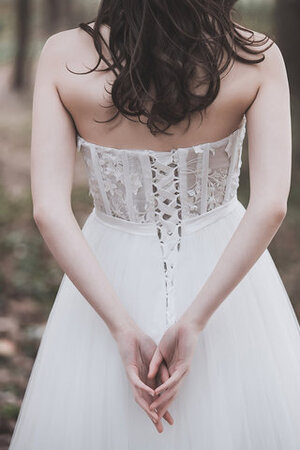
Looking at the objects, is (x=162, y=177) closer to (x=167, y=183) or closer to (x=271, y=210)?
(x=167, y=183)

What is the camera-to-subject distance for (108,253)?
202 centimetres

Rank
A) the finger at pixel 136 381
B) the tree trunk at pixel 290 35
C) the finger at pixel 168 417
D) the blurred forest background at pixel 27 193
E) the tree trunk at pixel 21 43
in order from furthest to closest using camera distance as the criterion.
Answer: the tree trunk at pixel 21 43 < the tree trunk at pixel 290 35 < the blurred forest background at pixel 27 193 < the finger at pixel 168 417 < the finger at pixel 136 381

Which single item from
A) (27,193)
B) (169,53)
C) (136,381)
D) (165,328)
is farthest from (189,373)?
(27,193)

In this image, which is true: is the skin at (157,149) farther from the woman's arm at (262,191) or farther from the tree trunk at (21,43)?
the tree trunk at (21,43)

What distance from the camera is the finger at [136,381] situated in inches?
63.4

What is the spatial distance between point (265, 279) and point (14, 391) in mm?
1958

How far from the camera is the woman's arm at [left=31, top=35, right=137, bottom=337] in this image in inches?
66.7

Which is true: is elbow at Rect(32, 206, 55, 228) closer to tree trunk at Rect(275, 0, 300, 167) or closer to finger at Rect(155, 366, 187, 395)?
finger at Rect(155, 366, 187, 395)

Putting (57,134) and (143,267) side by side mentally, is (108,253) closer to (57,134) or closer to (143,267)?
(143,267)

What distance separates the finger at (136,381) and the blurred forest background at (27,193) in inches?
37.0

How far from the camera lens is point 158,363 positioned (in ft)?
5.45

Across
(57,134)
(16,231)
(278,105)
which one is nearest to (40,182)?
(57,134)

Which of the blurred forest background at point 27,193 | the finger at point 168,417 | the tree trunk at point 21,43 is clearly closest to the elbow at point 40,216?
the finger at point 168,417

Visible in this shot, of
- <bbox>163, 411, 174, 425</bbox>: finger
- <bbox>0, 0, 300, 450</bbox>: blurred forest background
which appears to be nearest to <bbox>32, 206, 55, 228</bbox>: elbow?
<bbox>163, 411, 174, 425</bbox>: finger
